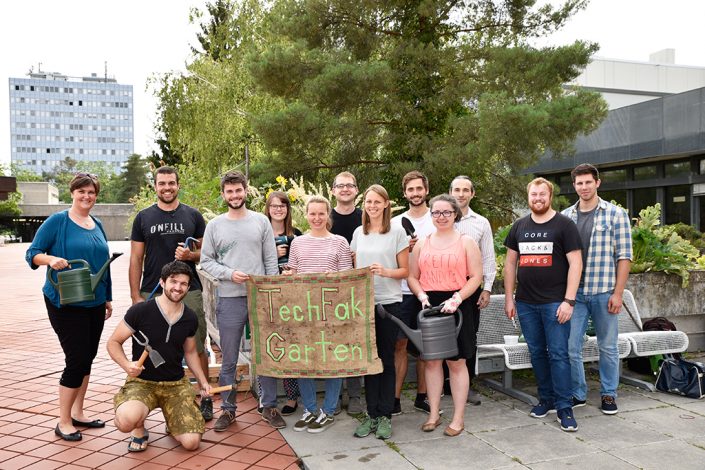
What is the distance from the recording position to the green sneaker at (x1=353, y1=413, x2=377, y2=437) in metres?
4.66

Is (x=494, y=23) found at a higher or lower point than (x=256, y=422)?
higher

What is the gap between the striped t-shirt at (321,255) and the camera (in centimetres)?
482

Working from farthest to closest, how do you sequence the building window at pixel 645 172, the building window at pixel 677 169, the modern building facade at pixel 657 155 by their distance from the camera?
the building window at pixel 645 172 → the building window at pixel 677 169 → the modern building facade at pixel 657 155

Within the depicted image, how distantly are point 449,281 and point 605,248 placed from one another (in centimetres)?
141

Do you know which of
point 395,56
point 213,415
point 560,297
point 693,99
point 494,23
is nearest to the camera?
point 560,297

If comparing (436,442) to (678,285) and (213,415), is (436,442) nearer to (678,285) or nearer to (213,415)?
(213,415)

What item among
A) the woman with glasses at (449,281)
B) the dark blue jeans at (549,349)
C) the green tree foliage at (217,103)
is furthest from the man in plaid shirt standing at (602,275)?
the green tree foliage at (217,103)

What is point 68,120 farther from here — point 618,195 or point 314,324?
point 314,324

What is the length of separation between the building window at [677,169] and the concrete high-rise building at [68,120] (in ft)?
529

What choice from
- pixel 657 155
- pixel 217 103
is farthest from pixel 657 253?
pixel 657 155

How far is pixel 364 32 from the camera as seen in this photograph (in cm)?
1440

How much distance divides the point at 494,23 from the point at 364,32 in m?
3.04

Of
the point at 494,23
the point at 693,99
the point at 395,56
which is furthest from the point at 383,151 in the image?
the point at 693,99

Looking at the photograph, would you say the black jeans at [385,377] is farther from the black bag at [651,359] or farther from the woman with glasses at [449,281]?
the black bag at [651,359]
